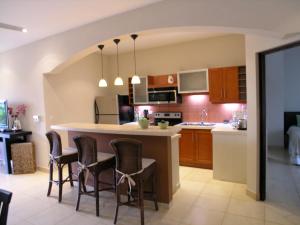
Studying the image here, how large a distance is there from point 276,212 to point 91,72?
5236 mm

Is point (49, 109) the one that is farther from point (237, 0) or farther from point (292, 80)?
point (292, 80)

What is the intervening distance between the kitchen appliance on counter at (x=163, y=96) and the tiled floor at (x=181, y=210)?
2070 mm

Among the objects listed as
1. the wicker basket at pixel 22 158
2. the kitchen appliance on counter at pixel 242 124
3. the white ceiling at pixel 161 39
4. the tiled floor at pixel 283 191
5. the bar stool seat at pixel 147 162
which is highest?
the white ceiling at pixel 161 39

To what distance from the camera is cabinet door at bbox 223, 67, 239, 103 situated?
14.7 feet

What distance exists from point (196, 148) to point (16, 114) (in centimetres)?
449

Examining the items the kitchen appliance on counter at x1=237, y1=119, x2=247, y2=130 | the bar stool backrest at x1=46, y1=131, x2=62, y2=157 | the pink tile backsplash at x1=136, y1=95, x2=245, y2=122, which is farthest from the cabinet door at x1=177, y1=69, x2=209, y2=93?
the bar stool backrest at x1=46, y1=131, x2=62, y2=157

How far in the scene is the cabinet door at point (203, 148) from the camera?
14.9ft

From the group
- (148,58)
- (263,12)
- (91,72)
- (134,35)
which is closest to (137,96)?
(148,58)

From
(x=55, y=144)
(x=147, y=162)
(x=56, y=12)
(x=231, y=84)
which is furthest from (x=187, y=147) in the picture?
(x=56, y=12)

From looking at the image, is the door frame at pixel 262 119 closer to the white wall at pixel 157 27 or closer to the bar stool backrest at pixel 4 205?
the white wall at pixel 157 27

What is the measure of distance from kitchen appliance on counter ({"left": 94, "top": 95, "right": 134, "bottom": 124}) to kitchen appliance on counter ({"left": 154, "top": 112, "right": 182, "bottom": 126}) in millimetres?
799

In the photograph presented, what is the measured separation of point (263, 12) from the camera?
229 cm

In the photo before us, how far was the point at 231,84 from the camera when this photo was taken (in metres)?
4.52

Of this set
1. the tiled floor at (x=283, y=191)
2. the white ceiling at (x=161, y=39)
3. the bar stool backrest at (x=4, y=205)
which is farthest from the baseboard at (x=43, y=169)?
the tiled floor at (x=283, y=191)
